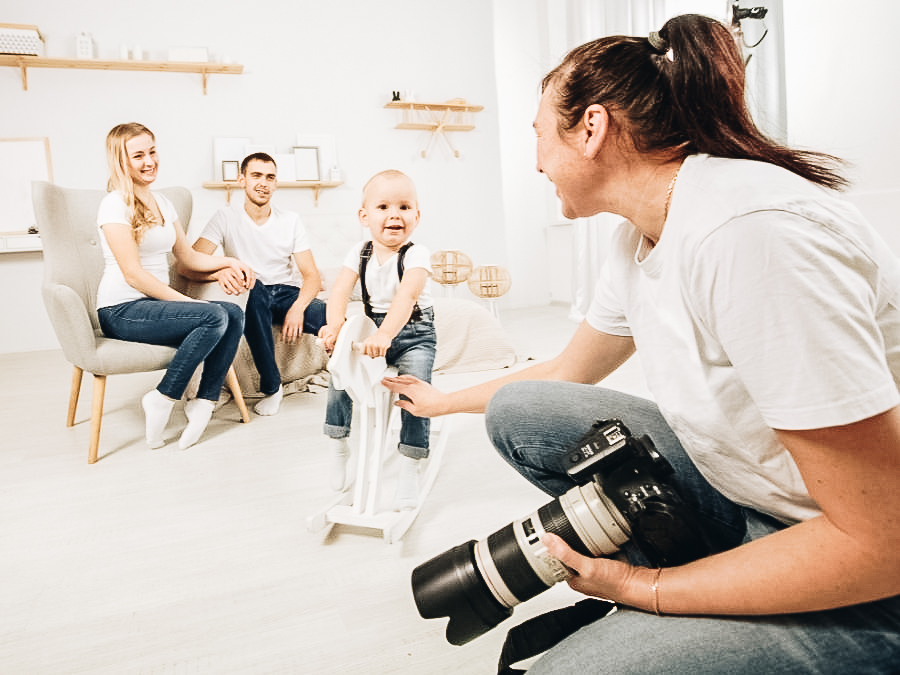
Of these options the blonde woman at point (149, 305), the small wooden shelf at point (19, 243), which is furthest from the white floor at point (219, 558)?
the small wooden shelf at point (19, 243)

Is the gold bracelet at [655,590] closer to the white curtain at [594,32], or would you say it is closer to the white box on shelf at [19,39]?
the white curtain at [594,32]

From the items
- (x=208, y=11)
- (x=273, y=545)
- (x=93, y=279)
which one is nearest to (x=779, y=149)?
(x=273, y=545)

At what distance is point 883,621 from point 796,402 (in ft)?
0.82

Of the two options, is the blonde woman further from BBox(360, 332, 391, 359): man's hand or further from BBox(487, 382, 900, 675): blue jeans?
BBox(487, 382, 900, 675): blue jeans

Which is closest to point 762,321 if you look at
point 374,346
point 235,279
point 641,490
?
point 641,490

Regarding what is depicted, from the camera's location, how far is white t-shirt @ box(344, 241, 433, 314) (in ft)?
5.57

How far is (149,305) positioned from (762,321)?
2.09 metres

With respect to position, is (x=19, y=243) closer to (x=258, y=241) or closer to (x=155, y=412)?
(x=258, y=241)

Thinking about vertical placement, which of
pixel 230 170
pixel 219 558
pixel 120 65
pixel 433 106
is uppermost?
pixel 120 65

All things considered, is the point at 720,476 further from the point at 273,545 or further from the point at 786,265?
the point at 273,545

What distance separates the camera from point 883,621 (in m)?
0.59

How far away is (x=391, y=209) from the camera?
1.64m

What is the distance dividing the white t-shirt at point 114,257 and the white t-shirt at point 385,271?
0.96 meters

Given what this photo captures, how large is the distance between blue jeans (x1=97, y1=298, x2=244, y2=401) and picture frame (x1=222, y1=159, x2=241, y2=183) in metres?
2.53
